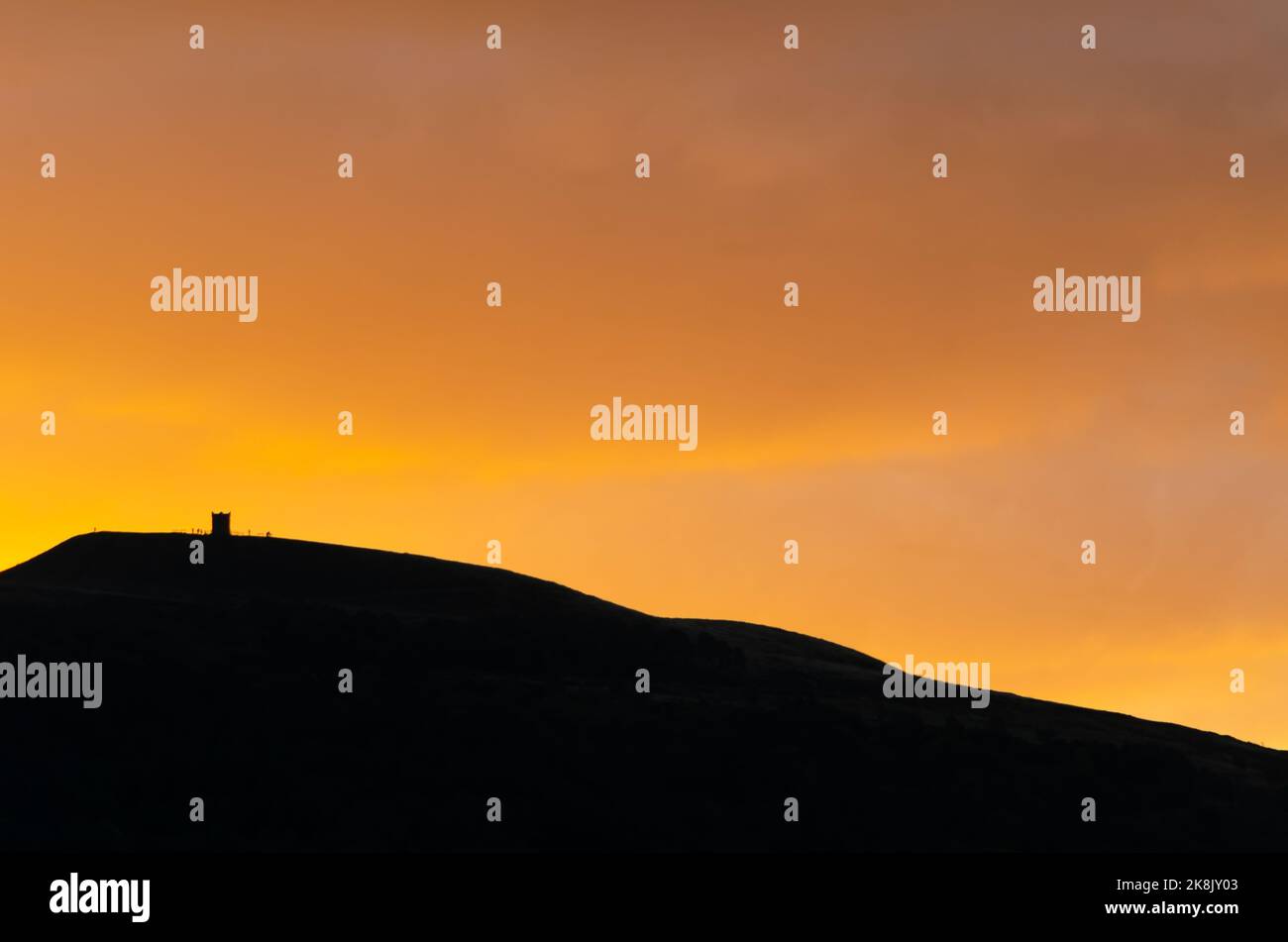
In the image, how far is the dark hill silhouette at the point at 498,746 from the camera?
136250mm

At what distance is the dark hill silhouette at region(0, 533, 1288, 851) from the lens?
136250 millimetres

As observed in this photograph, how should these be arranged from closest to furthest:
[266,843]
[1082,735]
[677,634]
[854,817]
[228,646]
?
[266,843] < [854,817] < [228,646] < [1082,735] < [677,634]

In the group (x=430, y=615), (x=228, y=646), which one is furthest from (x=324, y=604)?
(x=228, y=646)

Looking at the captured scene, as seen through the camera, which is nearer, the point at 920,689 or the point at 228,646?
the point at 228,646

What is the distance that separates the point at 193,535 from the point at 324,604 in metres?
19.8

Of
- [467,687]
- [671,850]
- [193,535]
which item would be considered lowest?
[671,850]

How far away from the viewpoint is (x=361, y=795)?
140 m

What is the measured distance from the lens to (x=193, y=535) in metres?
196

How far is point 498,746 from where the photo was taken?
15125 cm

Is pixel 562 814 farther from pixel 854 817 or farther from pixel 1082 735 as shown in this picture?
pixel 1082 735

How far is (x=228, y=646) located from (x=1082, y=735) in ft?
262

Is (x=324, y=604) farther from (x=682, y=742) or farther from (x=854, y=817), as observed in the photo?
(x=854, y=817)

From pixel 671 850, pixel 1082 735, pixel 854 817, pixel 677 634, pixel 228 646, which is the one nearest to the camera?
pixel 671 850

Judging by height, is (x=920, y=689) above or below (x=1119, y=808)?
above
